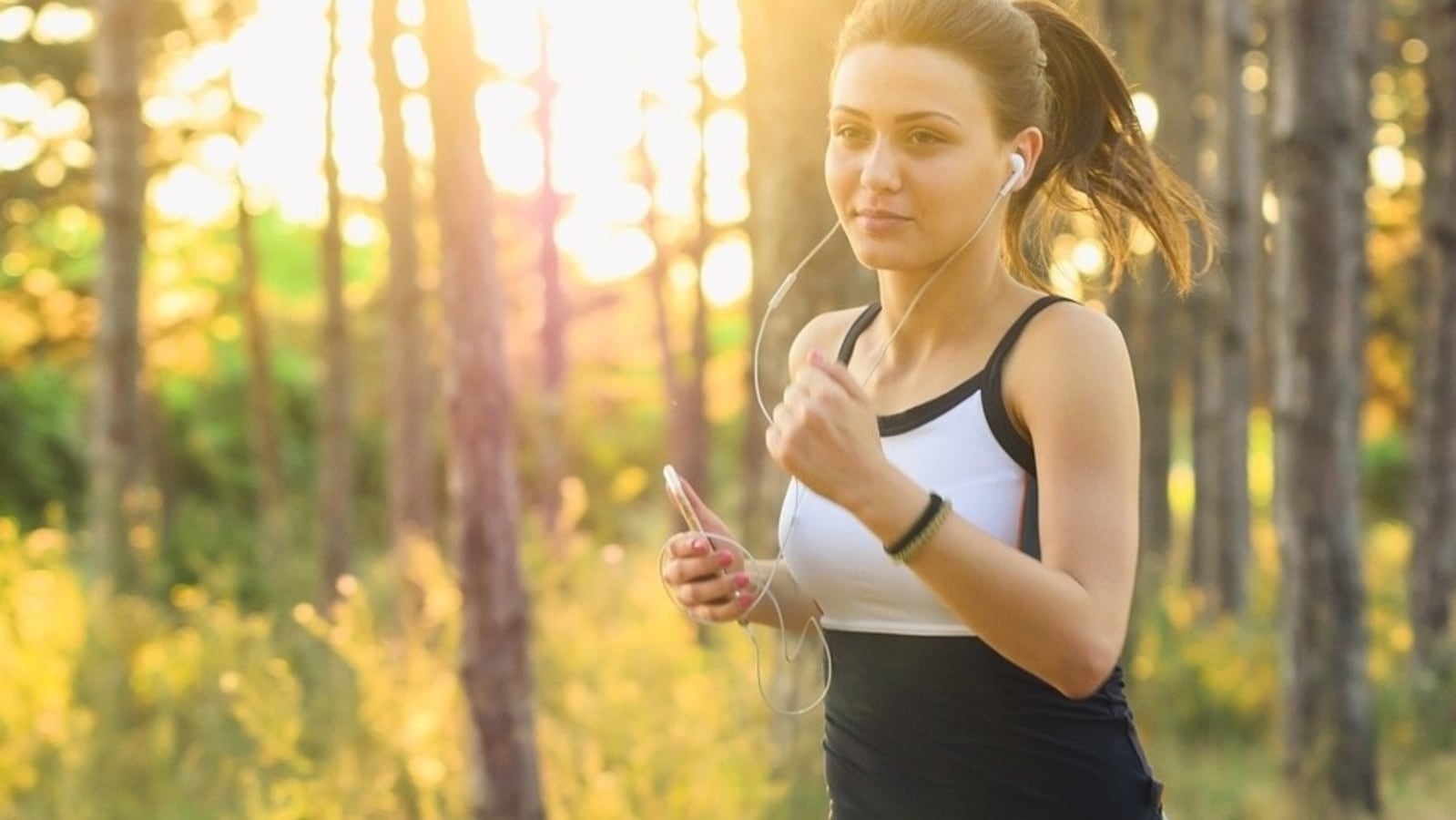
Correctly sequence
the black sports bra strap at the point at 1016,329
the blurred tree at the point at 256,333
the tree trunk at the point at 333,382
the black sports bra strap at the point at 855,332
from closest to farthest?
the black sports bra strap at the point at 1016,329, the black sports bra strap at the point at 855,332, the tree trunk at the point at 333,382, the blurred tree at the point at 256,333

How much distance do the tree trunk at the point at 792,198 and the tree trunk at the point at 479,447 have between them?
908 mm

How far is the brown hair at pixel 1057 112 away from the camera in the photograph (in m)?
2.62

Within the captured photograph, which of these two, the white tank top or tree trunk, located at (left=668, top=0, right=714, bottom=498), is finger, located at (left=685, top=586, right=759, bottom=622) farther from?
tree trunk, located at (left=668, top=0, right=714, bottom=498)

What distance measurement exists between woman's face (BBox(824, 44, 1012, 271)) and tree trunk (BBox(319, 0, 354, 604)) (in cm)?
1165

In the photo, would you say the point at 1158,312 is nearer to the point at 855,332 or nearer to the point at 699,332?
the point at 699,332

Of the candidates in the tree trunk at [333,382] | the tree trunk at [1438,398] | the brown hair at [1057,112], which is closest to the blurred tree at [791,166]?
the brown hair at [1057,112]

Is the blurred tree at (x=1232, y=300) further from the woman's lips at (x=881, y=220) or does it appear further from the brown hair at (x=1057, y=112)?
the woman's lips at (x=881, y=220)

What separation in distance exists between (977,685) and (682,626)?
9159mm

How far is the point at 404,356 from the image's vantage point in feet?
47.1

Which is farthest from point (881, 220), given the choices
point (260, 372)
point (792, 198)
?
point (260, 372)

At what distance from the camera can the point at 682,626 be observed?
11648 mm

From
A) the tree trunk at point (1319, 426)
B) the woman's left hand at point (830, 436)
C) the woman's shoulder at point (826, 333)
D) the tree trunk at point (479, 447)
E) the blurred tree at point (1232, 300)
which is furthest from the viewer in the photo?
the blurred tree at point (1232, 300)

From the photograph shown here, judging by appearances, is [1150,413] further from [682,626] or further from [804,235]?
[804,235]

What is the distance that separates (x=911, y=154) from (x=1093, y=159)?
0.42m
